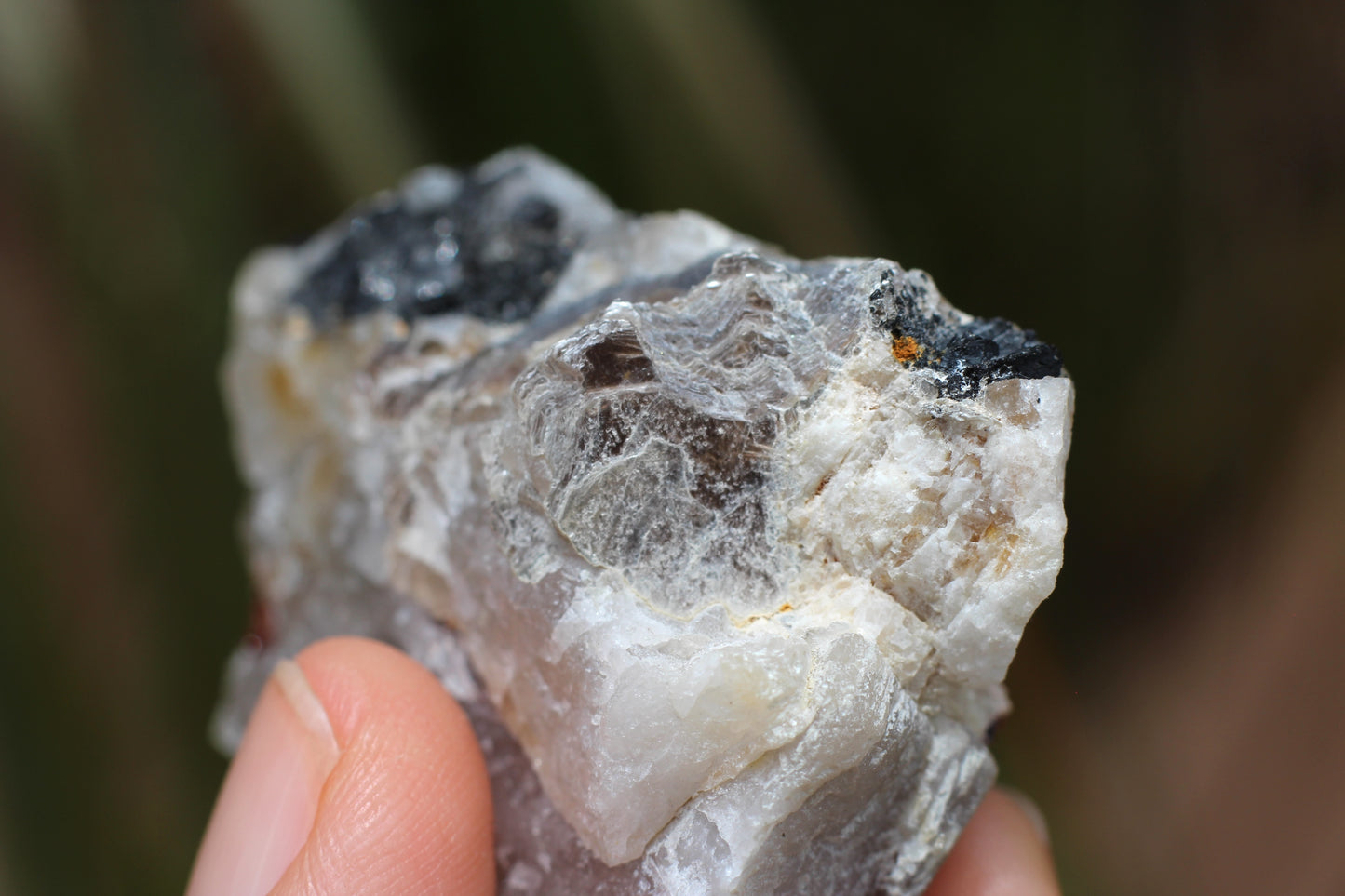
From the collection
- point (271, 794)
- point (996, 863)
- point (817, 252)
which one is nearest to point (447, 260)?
point (271, 794)

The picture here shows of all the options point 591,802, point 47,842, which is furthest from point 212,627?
point 591,802

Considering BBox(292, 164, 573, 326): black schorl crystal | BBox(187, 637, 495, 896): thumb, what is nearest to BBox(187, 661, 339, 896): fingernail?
BBox(187, 637, 495, 896): thumb

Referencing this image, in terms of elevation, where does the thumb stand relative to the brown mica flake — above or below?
below

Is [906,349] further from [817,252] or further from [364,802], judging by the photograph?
[817,252]

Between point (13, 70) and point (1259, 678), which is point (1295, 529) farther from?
point (13, 70)

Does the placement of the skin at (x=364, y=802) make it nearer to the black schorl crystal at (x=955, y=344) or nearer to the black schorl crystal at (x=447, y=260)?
the black schorl crystal at (x=447, y=260)

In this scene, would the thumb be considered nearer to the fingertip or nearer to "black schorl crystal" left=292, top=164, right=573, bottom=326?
the fingertip
